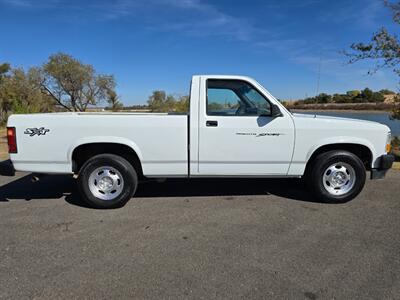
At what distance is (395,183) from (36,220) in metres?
6.30

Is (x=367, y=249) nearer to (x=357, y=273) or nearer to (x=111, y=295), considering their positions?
(x=357, y=273)

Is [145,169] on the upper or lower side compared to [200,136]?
lower

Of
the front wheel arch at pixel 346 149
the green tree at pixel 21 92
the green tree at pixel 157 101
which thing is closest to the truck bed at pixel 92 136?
the front wheel arch at pixel 346 149

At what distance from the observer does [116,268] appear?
300cm

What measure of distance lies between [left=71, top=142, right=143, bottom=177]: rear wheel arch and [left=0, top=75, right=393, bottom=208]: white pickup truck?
0.02 metres

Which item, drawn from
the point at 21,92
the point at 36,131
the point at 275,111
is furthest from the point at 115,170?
the point at 21,92

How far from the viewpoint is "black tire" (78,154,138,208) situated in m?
4.49

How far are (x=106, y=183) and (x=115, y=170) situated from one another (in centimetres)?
26

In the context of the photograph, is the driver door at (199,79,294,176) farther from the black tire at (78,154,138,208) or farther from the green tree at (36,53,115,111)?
the green tree at (36,53,115,111)

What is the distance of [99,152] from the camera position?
4.71m

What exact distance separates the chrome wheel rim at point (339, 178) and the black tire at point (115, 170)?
2.99m

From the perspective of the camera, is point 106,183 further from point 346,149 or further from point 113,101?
point 113,101

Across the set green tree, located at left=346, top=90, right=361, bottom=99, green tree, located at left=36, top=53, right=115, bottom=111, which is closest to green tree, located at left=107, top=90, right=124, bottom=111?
green tree, located at left=36, top=53, right=115, bottom=111

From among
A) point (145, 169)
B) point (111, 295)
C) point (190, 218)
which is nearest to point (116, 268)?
point (111, 295)
